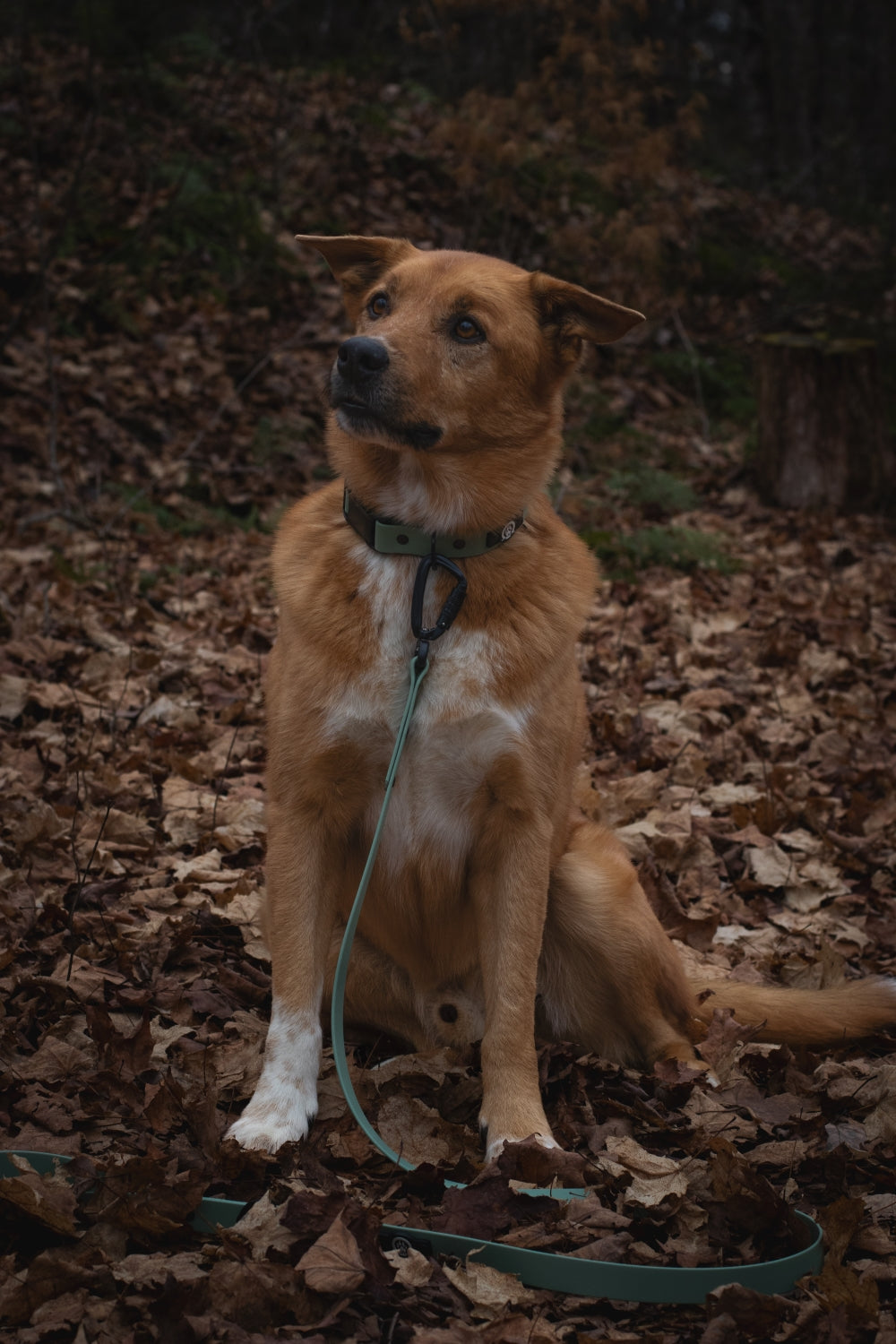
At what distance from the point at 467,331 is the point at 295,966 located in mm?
1922

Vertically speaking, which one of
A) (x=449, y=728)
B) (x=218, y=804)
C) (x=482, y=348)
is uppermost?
(x=482, y=348)

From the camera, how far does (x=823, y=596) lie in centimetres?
765

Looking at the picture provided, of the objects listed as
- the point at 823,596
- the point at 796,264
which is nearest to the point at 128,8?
the point at 796,264

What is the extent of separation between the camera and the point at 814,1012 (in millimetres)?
3320

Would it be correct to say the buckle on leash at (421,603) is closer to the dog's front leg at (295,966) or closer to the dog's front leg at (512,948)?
the dog's front leg at (512,948)

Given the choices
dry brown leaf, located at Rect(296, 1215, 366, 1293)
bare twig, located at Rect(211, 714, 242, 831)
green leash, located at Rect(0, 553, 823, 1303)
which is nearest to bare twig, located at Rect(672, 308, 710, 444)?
bare twig, located at Rect(211, 714, 242, 831)

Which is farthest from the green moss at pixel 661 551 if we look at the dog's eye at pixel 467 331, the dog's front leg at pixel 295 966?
the dog's front leg at pixel 295 966

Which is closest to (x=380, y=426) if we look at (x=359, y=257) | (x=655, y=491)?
(x=359, y=257)

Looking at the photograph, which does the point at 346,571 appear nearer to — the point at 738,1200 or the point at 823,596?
the point at 738,1200

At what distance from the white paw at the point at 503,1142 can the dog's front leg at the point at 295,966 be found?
0.48 m

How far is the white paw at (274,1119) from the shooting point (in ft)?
8.86

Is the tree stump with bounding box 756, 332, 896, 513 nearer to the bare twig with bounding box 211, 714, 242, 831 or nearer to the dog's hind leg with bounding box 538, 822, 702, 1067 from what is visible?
the bare twig with bounding box 211, 714, 242, 831

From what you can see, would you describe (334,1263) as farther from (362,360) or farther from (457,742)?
(362,360)

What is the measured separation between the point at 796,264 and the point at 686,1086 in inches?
579
